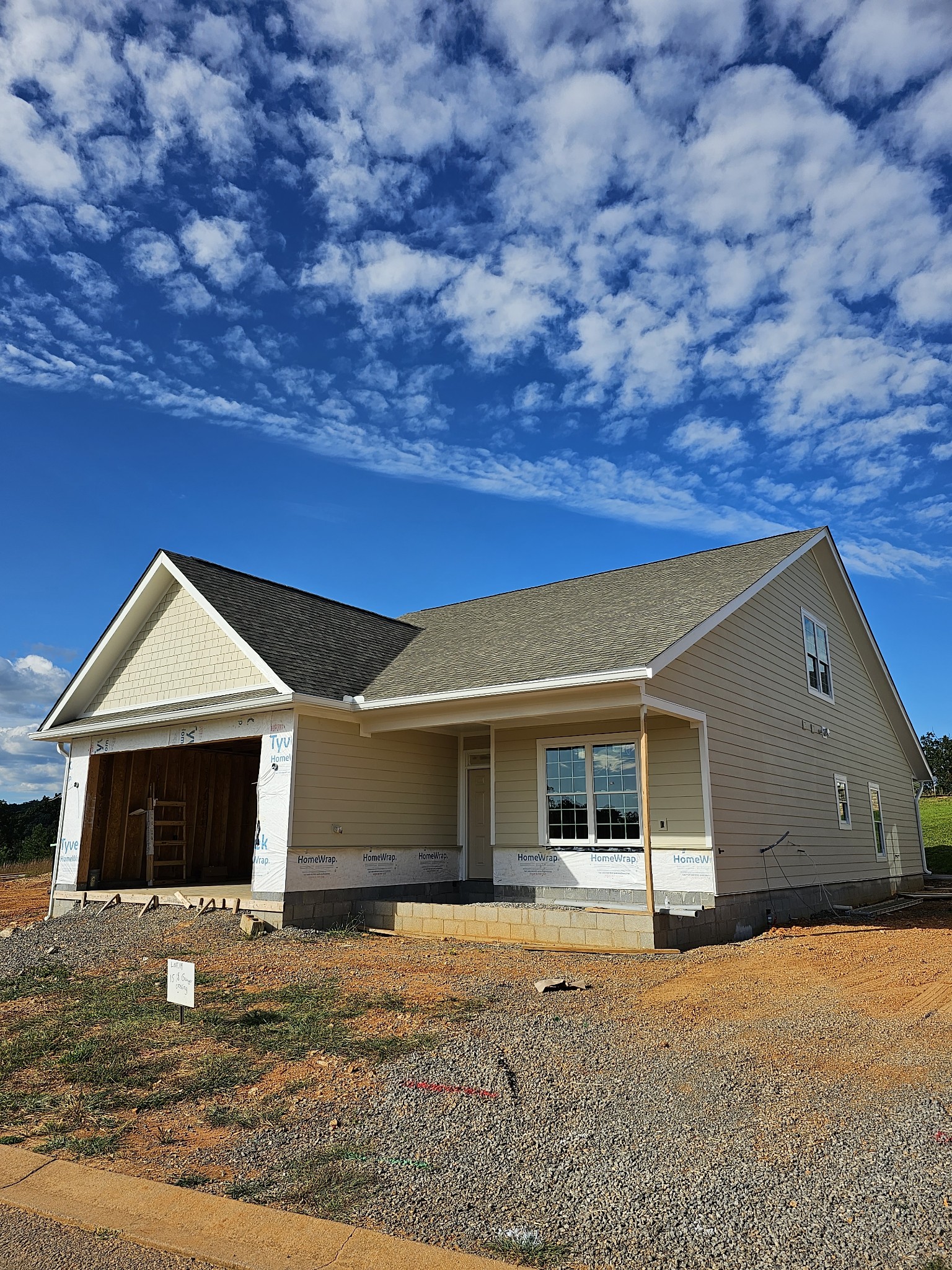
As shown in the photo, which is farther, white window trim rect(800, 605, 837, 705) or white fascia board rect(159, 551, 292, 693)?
white window trim rect(800, 605, 837, 705)

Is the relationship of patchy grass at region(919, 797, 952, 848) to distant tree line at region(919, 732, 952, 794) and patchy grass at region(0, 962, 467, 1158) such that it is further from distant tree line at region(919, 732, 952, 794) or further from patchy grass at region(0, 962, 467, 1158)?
patchy grass at region(0, 962, 467, 1158)

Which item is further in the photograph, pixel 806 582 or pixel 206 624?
pixel 806 582

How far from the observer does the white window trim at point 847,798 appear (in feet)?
56.1

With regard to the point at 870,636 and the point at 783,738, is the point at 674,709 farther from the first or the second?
the point at 870,636

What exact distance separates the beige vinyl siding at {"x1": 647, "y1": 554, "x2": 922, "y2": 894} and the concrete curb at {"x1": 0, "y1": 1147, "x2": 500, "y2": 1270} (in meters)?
8.65

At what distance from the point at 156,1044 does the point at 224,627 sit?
8.30 metres

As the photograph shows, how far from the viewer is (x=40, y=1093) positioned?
18.0 ft

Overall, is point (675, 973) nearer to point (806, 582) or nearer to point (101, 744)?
point (806, 582)

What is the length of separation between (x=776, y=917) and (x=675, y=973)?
212 inches

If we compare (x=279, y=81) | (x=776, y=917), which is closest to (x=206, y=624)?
(x=279, y=81)

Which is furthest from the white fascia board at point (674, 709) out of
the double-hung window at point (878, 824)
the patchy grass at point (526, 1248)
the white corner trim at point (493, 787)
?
the double-hung window at point (878, 824)

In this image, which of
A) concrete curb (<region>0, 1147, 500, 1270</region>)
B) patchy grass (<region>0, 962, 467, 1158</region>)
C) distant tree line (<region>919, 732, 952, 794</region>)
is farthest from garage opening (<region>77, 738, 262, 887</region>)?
distant tree line (<region>919, 732, 952, 794</region>)

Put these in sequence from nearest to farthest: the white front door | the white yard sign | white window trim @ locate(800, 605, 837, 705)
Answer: the white yard sign < the white front door < white window trim @ locate(800, 605, 837, 705)

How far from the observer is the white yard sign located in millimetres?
6582
